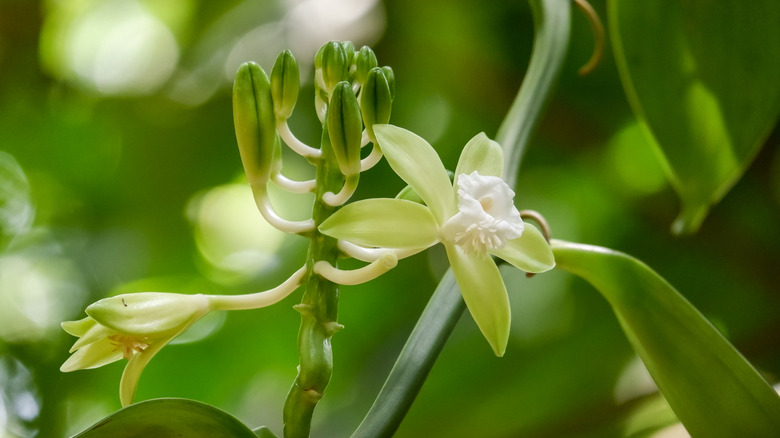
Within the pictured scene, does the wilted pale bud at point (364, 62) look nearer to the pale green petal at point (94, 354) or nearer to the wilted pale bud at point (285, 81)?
the wilted pale bud at point (285, 81)

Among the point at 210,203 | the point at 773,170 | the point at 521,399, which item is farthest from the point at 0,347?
the point at 773,170

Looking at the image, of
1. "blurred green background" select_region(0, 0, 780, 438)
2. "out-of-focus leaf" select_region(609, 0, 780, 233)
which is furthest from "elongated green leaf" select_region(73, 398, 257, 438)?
"blurred green background" select_region(0, 0, 780, 438)

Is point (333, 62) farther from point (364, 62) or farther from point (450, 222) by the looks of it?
point (450, 222)

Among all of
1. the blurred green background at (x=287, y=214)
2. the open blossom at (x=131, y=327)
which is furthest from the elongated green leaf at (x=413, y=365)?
the blurred green background at (x=287, y=214)

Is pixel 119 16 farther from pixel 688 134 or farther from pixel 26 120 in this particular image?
pixel 688 134

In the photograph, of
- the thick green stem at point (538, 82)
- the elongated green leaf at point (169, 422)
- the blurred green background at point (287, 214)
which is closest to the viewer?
the elongated green leaf at point (169, 422)

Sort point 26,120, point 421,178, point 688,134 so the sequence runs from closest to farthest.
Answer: point 421,178 < point 688,134 < point 26,120
